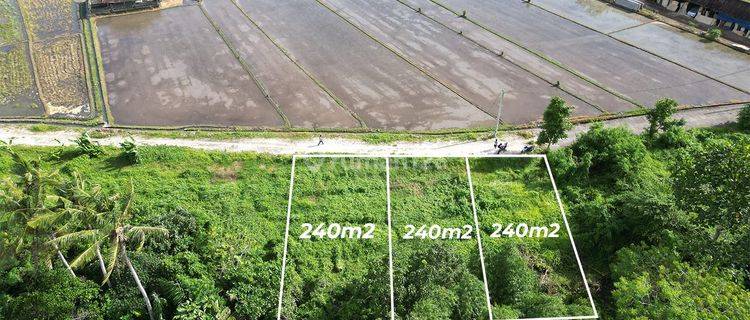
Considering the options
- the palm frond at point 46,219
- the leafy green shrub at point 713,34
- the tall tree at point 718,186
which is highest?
the leafy green shrub at point 713,34

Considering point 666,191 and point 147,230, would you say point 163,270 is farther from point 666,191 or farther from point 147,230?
point 666,191

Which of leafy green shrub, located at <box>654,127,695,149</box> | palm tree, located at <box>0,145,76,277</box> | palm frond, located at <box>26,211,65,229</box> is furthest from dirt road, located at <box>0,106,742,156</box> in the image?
palm frond, located at <box>26,211,65,229</box>

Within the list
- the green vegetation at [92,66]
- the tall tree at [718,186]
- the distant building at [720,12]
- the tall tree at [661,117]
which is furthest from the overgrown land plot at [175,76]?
the distant building at [720,12]

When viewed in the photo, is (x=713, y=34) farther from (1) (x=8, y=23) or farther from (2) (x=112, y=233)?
(1) (x=8, y=23)

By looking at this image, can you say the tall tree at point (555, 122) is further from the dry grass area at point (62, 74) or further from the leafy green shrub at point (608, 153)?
the dry grass area at point (62, 74)

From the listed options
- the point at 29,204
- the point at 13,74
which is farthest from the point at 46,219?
the point at 13,74

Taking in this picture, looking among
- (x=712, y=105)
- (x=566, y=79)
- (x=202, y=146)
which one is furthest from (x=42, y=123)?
(x=712, y=105)
